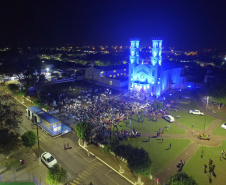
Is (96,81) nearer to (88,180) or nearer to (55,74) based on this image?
(55,74)

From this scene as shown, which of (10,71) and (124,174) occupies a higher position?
(10,71)

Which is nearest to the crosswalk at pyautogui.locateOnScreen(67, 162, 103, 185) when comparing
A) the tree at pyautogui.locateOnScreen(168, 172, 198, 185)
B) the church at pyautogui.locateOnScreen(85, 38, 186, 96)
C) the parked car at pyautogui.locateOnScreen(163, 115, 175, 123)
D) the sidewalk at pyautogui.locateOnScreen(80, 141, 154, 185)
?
the sidewalk at pyautogui.locateOnScreen(80, 141, 154, 185)

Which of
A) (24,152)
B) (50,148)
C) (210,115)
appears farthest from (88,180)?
(210,115)

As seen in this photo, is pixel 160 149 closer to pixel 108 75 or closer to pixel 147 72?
pixel 147 72

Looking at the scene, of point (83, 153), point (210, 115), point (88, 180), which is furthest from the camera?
point (210, 115)

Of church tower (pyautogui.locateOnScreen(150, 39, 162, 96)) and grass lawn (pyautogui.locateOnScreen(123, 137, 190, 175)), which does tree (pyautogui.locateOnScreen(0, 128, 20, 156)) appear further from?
church tower (pyautogui.locateOnScreen(150, 39, 162, 96))
